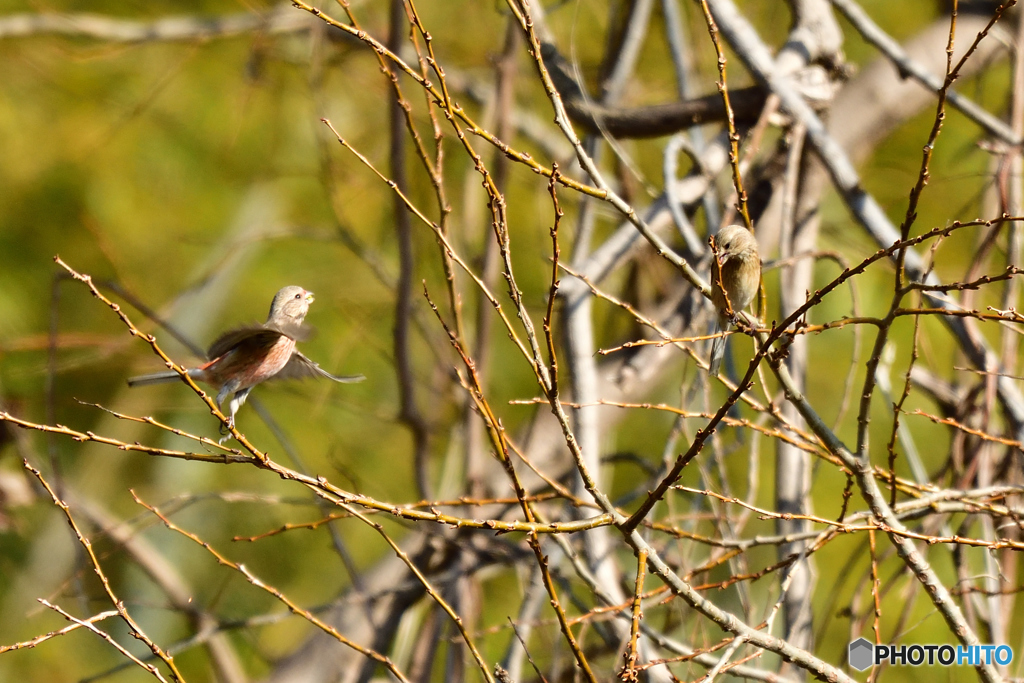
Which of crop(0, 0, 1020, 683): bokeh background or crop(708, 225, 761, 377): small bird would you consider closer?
crop(708, 225, 761, 377): small bird

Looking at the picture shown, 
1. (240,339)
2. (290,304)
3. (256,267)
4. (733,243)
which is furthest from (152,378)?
(256,267)

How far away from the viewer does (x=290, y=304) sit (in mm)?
2918

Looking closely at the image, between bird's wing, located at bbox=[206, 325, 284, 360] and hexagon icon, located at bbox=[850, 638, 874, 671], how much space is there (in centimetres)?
203

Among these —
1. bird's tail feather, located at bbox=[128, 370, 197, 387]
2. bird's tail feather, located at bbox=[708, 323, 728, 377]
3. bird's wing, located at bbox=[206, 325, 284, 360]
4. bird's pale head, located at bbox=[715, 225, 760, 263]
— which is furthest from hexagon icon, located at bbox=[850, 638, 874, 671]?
bird's tail feather, located at bbox=[128, 370, 197, 387]

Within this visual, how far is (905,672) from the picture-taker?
699 cm

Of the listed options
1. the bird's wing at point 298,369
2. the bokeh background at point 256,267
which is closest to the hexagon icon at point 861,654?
the bird's wing at point 298,369

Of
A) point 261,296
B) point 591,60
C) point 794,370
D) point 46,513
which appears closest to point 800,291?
point 794,370

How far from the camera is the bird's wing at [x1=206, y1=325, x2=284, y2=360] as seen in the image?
2262 mm

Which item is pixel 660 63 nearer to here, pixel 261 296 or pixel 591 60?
pixel 591 60

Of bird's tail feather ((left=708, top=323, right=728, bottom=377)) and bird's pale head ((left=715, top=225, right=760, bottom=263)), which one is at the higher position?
bird's pale head ((left=715, top=225, right=760, bottom=263))

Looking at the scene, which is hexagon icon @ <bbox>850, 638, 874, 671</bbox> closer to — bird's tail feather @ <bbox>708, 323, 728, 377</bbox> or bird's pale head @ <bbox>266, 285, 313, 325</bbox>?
bird's tail feather @ <bbox>708, 323, 728, 377</bbox>

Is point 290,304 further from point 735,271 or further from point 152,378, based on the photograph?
point 735,271

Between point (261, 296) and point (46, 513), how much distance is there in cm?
263

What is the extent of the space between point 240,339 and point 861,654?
218 centimetres
